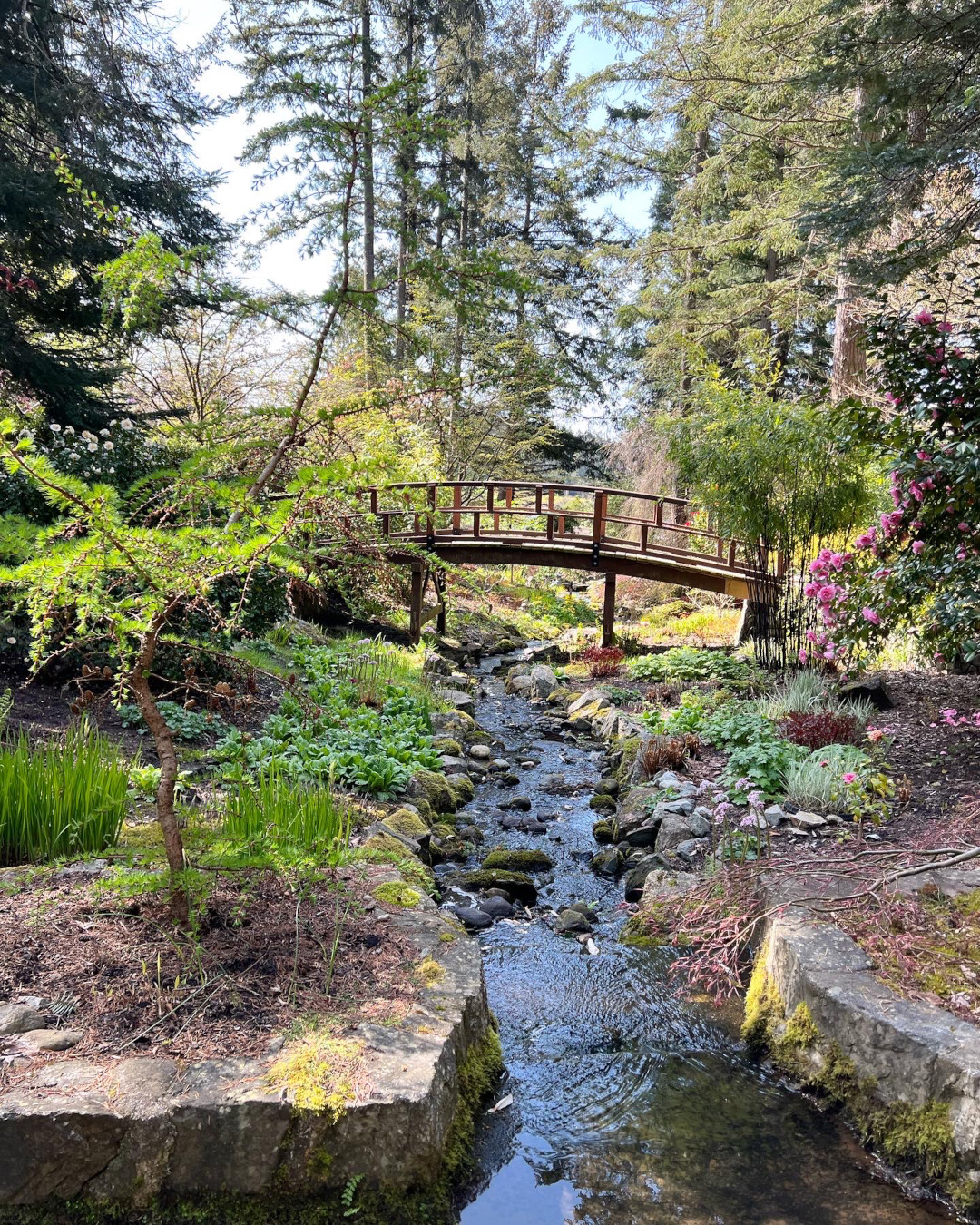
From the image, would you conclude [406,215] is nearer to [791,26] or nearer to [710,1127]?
[791,26]

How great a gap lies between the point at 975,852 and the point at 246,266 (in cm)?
1331

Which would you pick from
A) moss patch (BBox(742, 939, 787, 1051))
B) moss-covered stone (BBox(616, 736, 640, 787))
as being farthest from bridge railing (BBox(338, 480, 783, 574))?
moss patch (BBox(742, 939, 787, 1051))

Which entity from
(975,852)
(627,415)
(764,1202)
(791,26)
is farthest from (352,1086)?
(627,415)

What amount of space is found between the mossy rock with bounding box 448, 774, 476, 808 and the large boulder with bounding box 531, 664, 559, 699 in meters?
3.63

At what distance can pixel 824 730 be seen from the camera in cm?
592

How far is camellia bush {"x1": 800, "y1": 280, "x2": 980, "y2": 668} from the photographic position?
4.64 meters

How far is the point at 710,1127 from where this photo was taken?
2902 millimetres

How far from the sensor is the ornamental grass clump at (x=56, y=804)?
11.1 feet

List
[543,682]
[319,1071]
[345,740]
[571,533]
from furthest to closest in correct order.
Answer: [571,533]
[543,682]
[345,740]
[319,1071]

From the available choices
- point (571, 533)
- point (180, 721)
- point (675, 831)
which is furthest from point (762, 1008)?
point (571, 533)

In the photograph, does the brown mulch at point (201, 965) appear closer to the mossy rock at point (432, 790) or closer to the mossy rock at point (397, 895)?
the mossy rock at point (397, 895)

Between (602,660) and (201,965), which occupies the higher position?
(201,965)

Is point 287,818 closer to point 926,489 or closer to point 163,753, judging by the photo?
point 163,753

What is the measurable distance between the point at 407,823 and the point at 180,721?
5.84 ft
